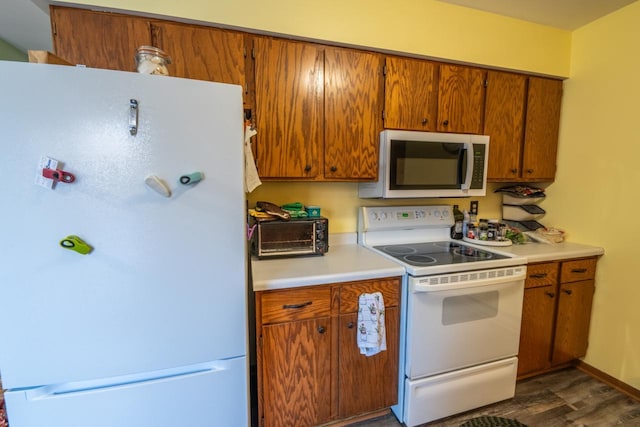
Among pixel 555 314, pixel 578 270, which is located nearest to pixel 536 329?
pixel 555 314

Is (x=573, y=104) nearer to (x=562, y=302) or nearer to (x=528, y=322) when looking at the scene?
(x=562, y=302)

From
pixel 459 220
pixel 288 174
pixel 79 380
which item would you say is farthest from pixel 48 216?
pixel 459 220

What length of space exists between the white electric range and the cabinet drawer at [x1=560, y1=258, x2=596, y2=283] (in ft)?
1.66

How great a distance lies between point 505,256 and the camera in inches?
67.5

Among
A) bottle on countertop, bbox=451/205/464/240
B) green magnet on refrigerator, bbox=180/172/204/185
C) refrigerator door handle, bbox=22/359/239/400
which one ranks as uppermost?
green magnet on refrigerator, bbox=180/172/204/185

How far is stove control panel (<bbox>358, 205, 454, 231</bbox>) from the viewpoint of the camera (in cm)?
198

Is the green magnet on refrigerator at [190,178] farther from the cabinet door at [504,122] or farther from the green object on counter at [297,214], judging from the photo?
the cabinet door at [504,122]

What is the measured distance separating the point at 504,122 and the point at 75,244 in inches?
103

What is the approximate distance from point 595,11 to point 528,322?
218 centimetres

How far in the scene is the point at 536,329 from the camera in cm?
187

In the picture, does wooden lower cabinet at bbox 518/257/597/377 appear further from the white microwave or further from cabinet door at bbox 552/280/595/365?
the white microwave

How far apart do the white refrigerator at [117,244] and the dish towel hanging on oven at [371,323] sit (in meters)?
0.66

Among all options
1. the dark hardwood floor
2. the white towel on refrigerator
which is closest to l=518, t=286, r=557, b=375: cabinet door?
the dark hardwood floor

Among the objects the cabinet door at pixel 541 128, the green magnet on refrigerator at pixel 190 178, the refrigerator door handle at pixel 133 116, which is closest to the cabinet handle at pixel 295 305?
the green magnet on refrigerator at pixel 190 178
